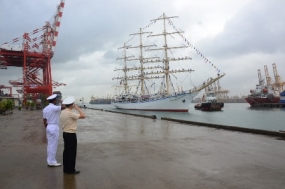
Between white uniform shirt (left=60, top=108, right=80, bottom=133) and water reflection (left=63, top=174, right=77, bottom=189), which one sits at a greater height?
white uniform shirt (left=60, top=108, right=80, bottom=133)

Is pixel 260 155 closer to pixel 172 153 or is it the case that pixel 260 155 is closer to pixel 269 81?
pixel 172 153

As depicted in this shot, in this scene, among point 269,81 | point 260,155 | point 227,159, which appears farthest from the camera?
point 269,81

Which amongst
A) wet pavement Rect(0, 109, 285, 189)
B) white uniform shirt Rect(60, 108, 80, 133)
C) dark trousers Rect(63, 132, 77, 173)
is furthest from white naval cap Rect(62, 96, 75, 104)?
wet pavement Rect(0, 109, 285, 189)

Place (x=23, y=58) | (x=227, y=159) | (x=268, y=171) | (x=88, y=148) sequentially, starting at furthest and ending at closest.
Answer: (x=23, y=58), (x=88, y=148), (x=227, y=159), (x=268, y=171)

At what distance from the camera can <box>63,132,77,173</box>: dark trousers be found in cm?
528

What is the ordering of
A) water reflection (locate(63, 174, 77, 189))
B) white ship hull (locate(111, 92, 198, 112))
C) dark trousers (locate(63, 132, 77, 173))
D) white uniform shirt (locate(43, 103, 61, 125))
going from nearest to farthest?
water reflection (locate(63, 174, 77, 189))
dark trousers (locate(63, 132, 77, 173))
white uniform shirt (locate(43, 103, 61, 125))
white ship hull (locate(111, 92, 198, 112))

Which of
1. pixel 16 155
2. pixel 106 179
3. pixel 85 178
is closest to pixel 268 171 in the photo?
pixel 106 179

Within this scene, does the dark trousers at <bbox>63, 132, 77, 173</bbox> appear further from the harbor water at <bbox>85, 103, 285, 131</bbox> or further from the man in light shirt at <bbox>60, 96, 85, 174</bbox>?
the harbor water at <bbox>85, 103, 285, 131</bbox>

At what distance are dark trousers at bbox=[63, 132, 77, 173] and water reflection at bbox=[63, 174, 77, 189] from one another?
20 cm

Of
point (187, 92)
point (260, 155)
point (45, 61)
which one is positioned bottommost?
point (260, 155)

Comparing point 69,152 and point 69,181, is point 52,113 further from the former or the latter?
point 69,181

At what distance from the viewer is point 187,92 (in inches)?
2395

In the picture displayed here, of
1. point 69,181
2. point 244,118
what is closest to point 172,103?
point 244,118

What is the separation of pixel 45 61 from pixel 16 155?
199 ft
